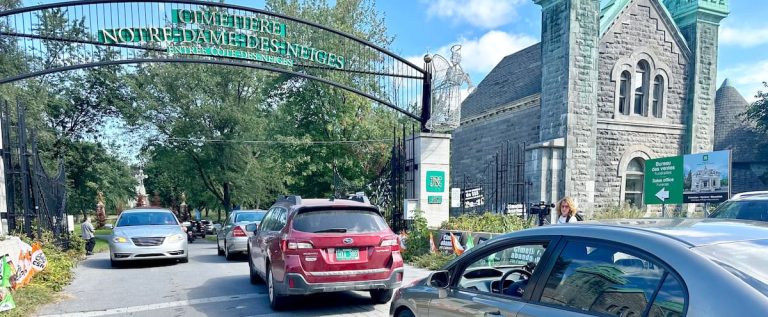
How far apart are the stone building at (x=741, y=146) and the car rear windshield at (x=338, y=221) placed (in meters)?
25.0

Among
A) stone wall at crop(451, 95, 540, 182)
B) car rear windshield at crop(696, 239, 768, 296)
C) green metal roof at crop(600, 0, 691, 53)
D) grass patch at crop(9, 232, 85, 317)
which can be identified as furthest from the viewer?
stone wall at crop(451, 95, 540, 182)

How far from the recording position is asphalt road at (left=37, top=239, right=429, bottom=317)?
→ 6.37 metres

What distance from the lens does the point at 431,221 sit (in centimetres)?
1188

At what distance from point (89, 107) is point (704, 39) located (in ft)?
99.5

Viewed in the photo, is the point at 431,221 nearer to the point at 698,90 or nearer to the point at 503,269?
the point at 503,269

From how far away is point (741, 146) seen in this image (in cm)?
2520

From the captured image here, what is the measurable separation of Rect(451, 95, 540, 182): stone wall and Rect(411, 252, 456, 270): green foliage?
9.51 meters

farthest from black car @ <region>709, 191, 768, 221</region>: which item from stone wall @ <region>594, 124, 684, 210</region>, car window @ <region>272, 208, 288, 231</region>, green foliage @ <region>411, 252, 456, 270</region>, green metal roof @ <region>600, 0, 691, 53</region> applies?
green metal roof @ <region>600, 0, 691, 53</region>

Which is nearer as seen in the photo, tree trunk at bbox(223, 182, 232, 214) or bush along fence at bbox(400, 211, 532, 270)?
bush along fence at bbox(400, 211, 532, 270)

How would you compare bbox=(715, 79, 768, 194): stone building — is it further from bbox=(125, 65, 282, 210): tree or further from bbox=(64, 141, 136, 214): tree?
bbox=(64, 141, 136, 214): tree

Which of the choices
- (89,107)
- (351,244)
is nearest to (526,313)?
(351,244)

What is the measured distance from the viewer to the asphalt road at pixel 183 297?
637cm

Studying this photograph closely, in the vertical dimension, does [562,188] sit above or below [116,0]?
below

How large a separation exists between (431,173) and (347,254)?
6.02 meters
